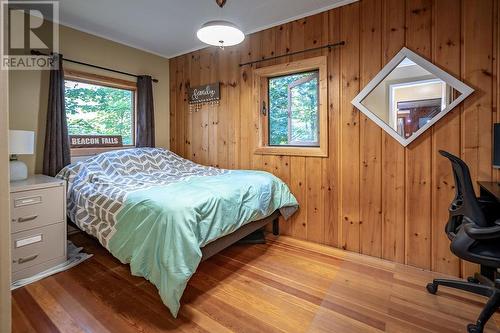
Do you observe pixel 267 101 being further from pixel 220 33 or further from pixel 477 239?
pixel 477 239

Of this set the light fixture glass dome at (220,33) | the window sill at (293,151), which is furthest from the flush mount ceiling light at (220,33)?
the window sill at (293,151)

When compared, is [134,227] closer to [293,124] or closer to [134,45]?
[293,124]

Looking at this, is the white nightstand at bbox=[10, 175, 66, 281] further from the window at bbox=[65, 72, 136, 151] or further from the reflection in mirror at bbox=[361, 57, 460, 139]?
the reflection in mirror at bbox=[361, 57, 460, 139]

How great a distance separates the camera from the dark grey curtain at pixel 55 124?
8.95 feet

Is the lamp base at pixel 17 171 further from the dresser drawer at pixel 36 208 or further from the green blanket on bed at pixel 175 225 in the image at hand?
the green blanket on bed at pixel 175 225

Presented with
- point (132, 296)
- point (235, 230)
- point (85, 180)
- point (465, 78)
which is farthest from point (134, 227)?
point (465, 78)

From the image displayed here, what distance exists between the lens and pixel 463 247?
1.51m

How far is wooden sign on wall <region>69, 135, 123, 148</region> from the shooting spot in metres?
3.08

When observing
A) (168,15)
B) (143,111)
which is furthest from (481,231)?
(143,111)

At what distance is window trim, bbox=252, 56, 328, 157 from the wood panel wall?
62 millimetres

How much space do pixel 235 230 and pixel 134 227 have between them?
75cm

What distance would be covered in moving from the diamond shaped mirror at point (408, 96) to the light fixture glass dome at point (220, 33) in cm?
123

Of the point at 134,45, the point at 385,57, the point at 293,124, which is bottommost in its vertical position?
the point at 293,124

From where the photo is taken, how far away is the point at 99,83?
10.6 ft
